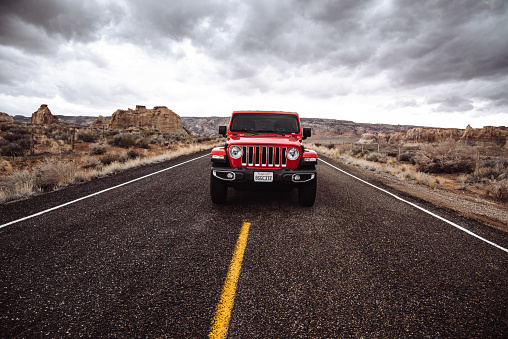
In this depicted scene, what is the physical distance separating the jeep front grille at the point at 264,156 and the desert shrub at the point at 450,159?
12524mm

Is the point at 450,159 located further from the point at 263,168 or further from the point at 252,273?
the point at 252,273

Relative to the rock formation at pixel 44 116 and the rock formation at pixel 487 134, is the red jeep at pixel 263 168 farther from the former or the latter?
the rock formation at pixel 44 116

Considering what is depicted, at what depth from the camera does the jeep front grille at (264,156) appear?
14.1 ft

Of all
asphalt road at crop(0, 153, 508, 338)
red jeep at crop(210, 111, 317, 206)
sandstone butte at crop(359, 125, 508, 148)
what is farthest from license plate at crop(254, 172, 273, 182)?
sandstone butte at crop(359, 125, 508, 148)

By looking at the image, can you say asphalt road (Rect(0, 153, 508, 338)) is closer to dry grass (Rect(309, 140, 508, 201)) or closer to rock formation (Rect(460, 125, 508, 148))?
dry grass (Rect(309, 140, 508, 201))

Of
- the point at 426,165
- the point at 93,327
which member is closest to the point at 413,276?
the point at 93,327

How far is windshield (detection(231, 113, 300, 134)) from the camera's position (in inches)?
221

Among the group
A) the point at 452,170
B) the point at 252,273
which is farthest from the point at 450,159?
the point at 252,273

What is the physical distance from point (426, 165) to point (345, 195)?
10.3 m

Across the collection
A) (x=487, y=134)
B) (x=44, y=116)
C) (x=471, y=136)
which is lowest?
(x=471, y=136)

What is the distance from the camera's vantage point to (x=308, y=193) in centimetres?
454

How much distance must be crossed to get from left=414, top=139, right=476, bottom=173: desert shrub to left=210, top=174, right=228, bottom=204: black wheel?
13304mm

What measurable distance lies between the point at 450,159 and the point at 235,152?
1380cm

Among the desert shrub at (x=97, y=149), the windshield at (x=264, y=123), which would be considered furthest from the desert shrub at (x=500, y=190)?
A: the desert shrub at (x=97, y=149)
